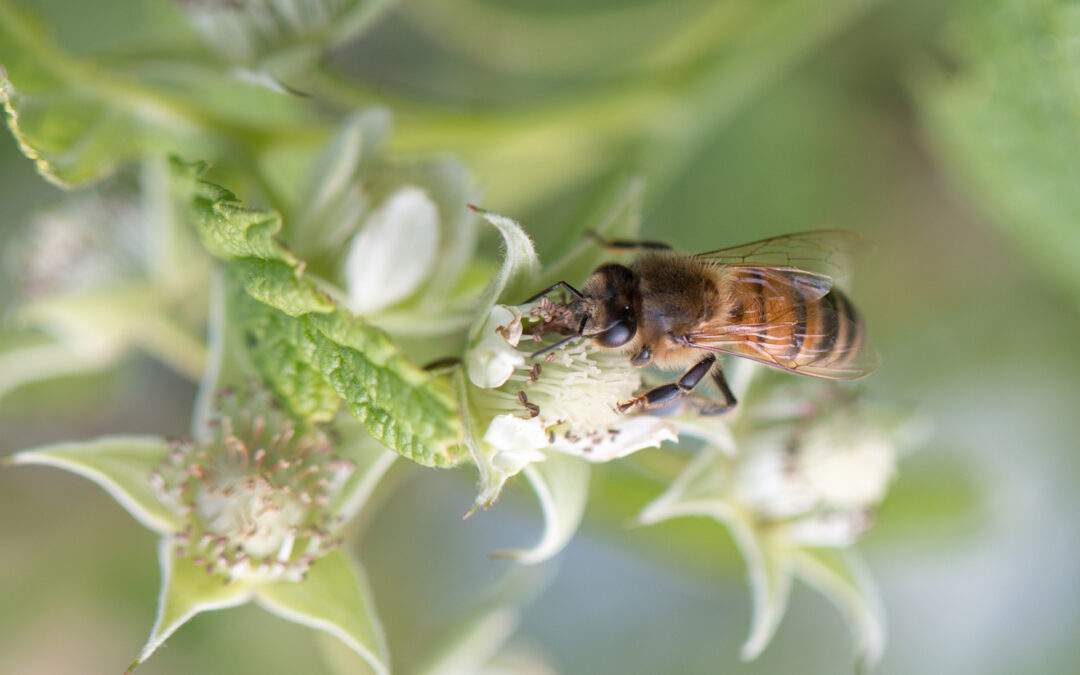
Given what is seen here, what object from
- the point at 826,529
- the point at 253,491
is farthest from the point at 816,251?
the point at 253,491

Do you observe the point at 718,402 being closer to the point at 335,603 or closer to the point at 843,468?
the point at 843,468

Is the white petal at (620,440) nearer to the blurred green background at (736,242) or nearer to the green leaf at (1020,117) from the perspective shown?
the blurred green background at (736,242)

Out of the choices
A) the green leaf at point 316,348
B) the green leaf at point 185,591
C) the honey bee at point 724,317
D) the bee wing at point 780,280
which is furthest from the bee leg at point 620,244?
the green leaf at point 185,591

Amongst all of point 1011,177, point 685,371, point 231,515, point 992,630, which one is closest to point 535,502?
point 685,371

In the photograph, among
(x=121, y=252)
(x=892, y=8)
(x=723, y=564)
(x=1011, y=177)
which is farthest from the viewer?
(x=892, y=8)

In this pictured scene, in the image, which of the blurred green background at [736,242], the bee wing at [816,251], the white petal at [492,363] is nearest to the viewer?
the white petal at [492,363]

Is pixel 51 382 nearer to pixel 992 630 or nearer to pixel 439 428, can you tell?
pixel 439 428
